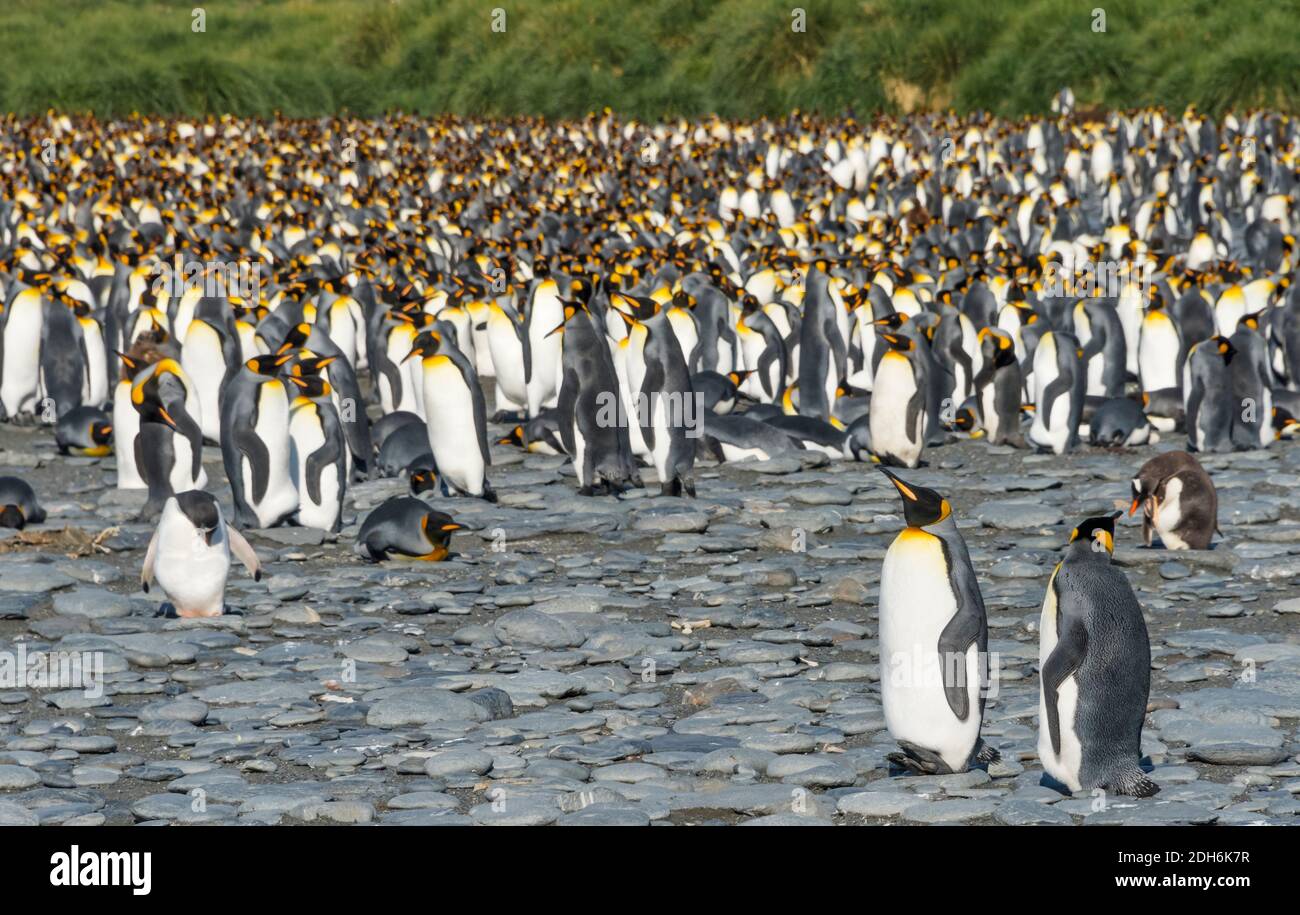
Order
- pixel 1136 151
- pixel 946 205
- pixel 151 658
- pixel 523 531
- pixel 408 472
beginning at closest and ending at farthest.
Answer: pixel 151 658 → pixel 523 531 → pixel 408 472 → pixel 946 205 → pixel 1136 151

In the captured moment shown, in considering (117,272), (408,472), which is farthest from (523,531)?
Answer: (117,272)

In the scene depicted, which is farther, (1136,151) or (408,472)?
(1136,151)

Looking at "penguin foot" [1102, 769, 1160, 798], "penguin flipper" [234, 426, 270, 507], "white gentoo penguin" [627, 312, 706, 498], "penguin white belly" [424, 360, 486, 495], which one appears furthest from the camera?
"white gentoo penguin" [627, 312, 706, 498]

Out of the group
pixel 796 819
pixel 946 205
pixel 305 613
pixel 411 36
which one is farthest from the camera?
pixel 411 36

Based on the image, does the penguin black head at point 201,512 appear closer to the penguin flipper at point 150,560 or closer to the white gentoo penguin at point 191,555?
the white gentoo penguin at point 191,555

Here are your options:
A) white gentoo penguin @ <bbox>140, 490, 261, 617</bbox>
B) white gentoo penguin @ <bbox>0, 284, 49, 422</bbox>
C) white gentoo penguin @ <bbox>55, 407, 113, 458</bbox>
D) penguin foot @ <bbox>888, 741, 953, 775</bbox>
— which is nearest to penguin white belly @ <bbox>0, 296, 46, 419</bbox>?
white gentoo penguin @ <bbox>0, 284, 49, 422</bbox>

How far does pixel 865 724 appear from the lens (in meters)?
5.74

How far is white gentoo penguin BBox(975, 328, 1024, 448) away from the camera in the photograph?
36.1 feet

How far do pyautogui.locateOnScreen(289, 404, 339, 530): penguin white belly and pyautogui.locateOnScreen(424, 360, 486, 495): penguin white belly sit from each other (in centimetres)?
80

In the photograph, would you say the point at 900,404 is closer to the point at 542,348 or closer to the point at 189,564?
the point at 542,348

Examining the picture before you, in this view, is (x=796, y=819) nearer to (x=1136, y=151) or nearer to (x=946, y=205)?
(x=946, y=205)

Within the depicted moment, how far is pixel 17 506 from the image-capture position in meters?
8.94

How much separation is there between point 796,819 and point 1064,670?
33.8 inches

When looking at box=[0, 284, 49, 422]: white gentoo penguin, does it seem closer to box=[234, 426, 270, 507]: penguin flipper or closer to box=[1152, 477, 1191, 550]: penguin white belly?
box=[234, 426, 270, 507]: penguin flipper
